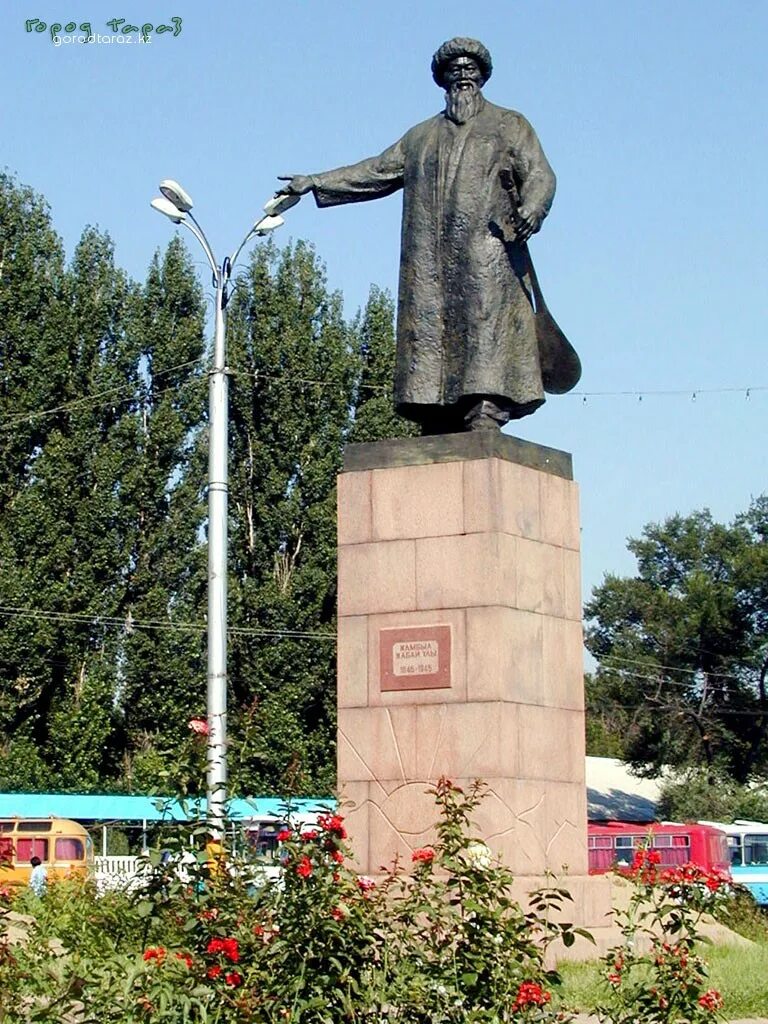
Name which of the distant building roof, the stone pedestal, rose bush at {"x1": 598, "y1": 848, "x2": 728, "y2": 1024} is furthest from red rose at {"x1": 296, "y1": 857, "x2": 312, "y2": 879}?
the distant building roof

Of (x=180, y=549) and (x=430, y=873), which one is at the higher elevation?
(x=180, y=549)

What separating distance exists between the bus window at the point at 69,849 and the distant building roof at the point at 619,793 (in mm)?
18183

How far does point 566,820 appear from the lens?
30.3 feet

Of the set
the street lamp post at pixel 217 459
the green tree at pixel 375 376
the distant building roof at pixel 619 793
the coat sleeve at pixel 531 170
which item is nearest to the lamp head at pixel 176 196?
the street lamp post at pixel 217 459

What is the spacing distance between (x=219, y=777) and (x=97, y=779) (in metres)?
14.7

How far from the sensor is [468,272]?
9.69m

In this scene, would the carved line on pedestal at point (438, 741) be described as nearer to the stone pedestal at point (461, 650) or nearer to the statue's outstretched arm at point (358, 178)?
the stone pedestal at point (461, 650)

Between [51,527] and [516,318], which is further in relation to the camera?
[51,527]

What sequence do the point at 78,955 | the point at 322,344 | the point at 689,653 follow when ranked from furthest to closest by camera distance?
the point at 689,653 → the point at 322,344 → the point at 78,955

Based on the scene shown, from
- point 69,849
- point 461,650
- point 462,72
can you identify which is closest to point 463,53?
point 462,72

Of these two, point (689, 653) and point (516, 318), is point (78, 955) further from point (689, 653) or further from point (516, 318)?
point (689, 653)

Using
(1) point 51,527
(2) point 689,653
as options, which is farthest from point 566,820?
(2) point 689,653

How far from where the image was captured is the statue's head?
985cm

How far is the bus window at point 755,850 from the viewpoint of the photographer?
2955 centimetres
